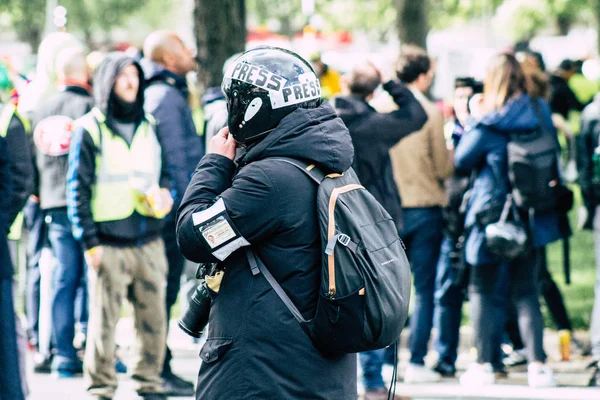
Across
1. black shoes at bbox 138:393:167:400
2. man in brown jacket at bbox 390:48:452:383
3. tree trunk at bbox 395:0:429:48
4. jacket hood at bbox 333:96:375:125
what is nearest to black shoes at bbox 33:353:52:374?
black shoes at bbox 138:393:167:400

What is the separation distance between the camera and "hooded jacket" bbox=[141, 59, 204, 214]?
697 cm

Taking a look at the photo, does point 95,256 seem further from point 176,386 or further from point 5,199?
point 176,386

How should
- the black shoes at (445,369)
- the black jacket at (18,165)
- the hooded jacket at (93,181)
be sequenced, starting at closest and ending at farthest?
the black jacket at (18,165)
the hooded jacket at (93,181)
the black shoes at (445,369)

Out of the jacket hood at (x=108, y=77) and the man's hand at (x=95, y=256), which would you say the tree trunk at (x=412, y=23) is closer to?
the jacket hood at (x=108, y=77)

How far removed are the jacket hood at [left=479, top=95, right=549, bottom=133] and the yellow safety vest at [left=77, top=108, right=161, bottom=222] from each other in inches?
85.1

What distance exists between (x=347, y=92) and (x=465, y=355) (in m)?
2.60

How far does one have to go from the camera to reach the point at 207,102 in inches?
289

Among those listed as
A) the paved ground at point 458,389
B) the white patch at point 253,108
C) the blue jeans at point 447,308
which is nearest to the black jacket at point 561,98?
the paved ground at point 458,389

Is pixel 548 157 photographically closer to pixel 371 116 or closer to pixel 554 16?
pixel 371 116

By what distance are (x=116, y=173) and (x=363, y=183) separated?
1.45m

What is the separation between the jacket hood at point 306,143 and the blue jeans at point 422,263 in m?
3.65

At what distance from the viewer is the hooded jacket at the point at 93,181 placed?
6.21 m

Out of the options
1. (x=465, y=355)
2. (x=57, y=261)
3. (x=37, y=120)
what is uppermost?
(x=37, y=120)

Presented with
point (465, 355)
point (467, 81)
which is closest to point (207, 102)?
point (467, 81)
